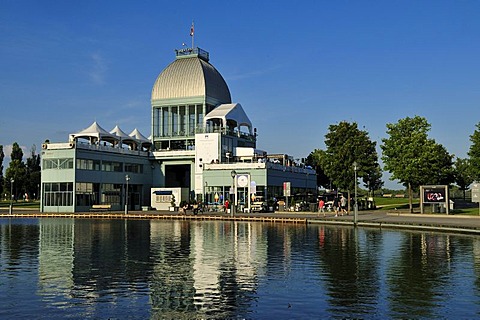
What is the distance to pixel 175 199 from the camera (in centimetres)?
8119

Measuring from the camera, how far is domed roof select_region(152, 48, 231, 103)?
306ft

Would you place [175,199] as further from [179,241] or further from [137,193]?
[179,241]

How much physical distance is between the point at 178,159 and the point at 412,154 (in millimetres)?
41539

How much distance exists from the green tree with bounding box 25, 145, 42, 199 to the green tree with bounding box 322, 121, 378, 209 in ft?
269

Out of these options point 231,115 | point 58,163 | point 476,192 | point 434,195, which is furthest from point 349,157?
point 58,163

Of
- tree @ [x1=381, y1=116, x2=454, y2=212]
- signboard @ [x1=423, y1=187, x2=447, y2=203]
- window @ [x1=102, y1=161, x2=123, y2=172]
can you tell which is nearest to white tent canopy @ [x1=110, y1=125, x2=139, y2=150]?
window @ [x1=102, y1=161, x2=123, y2=172]

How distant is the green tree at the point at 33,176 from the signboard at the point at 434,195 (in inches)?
3768

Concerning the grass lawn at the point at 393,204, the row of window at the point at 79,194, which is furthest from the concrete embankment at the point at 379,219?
the grass lawn at the point at 393,204

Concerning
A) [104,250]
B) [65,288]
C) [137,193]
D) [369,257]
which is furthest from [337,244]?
[137,193]

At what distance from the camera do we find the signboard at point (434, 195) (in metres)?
58.4

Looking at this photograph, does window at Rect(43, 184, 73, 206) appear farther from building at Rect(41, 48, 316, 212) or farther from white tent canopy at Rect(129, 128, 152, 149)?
white tent canopy at Rect(129, 128, 152, 149)

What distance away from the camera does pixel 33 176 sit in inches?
5266

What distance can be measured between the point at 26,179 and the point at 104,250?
106 m

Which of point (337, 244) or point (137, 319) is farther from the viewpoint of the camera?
point (337, 244)
